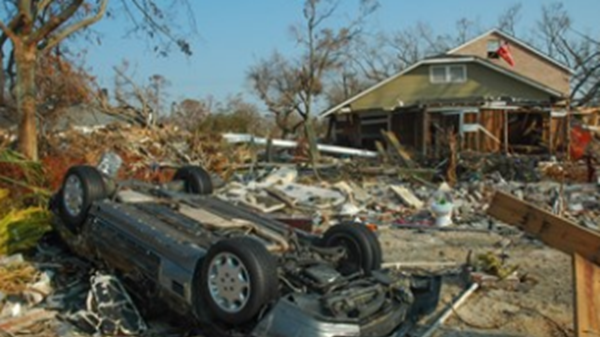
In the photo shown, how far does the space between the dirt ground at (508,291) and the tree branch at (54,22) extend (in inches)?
262

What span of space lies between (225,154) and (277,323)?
44.5 ft

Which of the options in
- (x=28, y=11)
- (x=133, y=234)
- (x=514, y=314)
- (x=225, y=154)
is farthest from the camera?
(x=225, y=154)

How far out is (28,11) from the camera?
11.0 m

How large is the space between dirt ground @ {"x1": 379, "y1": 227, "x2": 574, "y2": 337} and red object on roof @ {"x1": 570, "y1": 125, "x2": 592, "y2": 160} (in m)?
12.6

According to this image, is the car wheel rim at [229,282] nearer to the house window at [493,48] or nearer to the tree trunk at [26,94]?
the tree trunk at [26,94]

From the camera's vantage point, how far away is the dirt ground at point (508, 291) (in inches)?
227

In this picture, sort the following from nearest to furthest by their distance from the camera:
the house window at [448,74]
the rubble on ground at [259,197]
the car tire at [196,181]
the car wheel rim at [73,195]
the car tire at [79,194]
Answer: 1. the rubble on ground at [259,197]
2. the car tire at [79,194]
3. the car wheel rim at [73,195]
4. the car tire at [196,181]
5. the house window at [448,74]

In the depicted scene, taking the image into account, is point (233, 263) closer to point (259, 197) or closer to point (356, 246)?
point (356, 246)

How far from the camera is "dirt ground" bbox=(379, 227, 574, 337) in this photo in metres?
5.78

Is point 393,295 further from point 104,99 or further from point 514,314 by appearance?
point 104,99

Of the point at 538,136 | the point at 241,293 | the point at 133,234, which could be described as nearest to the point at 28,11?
the point at 133,234

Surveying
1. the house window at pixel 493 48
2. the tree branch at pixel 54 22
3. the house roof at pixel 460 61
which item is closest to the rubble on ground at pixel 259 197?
the tree branch at pixel 54 22

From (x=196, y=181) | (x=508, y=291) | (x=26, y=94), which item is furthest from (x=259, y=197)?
(x=508, y=291)

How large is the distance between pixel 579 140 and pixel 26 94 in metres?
17.8
